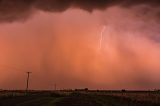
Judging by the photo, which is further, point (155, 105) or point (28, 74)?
point (28, 74)

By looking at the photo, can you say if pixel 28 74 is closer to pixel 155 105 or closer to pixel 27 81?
pixel 27 81

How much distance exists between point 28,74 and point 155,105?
14632cm

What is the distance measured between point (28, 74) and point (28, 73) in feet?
2.03

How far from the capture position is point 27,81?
182m

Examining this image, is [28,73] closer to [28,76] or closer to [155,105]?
[28,76]

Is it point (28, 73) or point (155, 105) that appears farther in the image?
point (28, 73)

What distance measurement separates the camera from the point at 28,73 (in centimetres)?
19100

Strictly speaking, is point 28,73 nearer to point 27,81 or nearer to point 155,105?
point 27,81

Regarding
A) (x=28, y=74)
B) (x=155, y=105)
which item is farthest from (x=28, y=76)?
(x=155, y=105)

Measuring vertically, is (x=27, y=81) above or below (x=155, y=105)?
above

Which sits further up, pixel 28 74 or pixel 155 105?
pixel 28 74

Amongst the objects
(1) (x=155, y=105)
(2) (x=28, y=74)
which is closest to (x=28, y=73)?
(2) (x=28, y=74)

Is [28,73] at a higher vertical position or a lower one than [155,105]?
higher

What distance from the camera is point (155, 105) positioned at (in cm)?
5050
